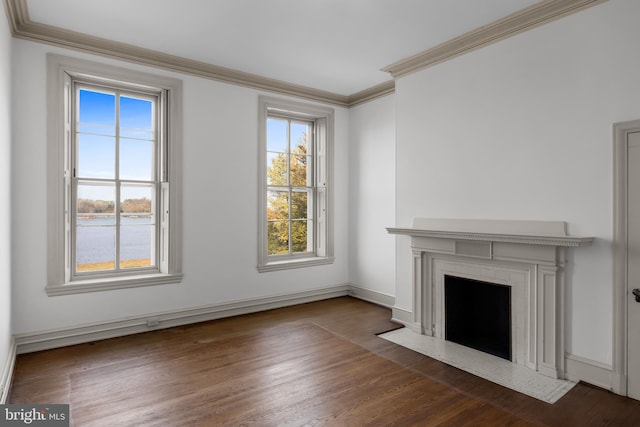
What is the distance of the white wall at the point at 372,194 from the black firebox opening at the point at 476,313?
3.88 ft

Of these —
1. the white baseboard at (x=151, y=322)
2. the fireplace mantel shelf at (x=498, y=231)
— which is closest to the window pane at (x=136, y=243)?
the white baseboard at (x=151, y=322)

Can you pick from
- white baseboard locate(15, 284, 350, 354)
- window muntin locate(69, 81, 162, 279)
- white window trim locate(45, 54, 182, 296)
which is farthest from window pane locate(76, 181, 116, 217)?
white baseboard locate(15, 284, 350, 354)

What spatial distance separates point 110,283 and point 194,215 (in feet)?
3.49

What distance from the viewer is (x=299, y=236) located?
17.9 feet

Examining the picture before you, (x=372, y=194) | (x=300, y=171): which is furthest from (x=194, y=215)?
(x=372, y=194)

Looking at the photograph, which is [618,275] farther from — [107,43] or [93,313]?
[107,43]

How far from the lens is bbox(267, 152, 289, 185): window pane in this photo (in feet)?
16.8

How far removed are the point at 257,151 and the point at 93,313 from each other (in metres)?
2.45

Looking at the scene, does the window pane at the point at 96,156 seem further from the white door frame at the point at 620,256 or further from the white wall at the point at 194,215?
the white door frame at the point at 620,256

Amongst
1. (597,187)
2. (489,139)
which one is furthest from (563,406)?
(489,139)

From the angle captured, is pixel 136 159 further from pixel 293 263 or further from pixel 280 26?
pixel 293 263

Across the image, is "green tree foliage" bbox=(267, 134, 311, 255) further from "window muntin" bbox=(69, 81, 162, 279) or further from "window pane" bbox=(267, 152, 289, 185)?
"window muntin" bbox=(69, 81, 162, 279)

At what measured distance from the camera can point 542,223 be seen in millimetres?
3121

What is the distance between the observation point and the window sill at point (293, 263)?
4.87 meters
